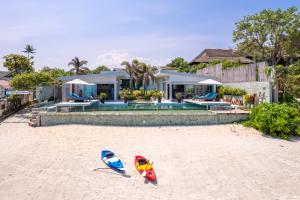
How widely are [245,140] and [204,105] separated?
8961mm

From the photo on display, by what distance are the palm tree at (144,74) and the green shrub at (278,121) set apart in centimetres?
2017

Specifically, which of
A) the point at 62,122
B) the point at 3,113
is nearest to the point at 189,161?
the point at 62,122

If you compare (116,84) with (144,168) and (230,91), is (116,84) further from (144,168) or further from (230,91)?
(144,168)

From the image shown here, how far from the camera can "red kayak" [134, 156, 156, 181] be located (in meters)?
9.43

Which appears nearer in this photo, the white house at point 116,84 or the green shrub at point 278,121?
the green shrub at point 278,121

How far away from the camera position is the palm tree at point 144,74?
3525 centimetres

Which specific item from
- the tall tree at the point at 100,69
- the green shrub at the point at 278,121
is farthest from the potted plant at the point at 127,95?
the tall tree at the point at 100,69

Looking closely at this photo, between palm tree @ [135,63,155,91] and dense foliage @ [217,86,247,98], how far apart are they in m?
9.95

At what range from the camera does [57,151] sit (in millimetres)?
12562

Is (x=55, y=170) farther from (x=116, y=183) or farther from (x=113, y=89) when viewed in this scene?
(x=113, y=89)

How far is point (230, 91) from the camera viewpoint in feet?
86.8

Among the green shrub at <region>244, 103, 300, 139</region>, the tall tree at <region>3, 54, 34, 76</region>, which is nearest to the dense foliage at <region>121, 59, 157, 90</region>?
the tall tree at <region>3, 54, 34, 76</region>

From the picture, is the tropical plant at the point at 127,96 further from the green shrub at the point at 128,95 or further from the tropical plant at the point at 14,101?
the tropical plant at the point at 14,101

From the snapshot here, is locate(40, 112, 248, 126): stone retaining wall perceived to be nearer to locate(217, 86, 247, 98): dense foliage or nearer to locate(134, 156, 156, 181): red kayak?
locate(217, 86, 247, 98): dense foliage
